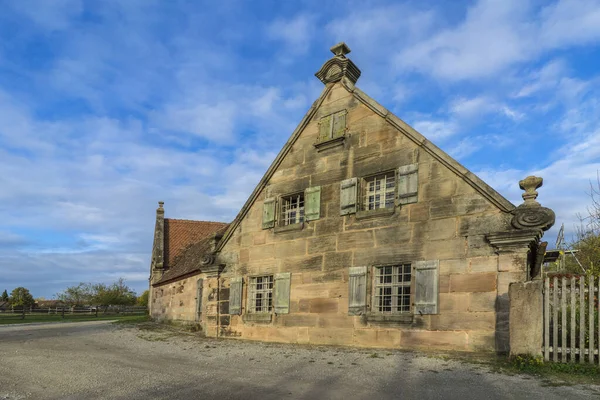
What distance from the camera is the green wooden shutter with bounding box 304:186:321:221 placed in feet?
44.5

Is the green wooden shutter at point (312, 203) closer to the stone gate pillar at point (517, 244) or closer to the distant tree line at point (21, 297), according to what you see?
the stone gate pillar at point (517, 244)

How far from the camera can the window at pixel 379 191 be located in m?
12.3

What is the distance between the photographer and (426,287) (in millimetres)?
10734

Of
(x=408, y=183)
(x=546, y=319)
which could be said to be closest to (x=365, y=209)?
(x=408, y=183)

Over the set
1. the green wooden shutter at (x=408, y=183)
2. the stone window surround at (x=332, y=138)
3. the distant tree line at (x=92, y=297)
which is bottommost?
the distant tree line at (x=92, y=297)

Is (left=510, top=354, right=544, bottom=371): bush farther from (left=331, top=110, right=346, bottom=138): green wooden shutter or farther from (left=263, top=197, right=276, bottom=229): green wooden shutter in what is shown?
(left=263, top=197, right=276, bottom=229): green wooden shutter

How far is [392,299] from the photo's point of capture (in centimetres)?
1142

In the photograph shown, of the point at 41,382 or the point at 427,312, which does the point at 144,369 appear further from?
the point at 427,312


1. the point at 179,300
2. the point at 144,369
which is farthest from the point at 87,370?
the point at 179,300

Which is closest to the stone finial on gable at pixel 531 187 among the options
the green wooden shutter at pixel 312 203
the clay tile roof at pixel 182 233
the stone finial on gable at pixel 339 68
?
the green wooden shutter at pixel 312 203

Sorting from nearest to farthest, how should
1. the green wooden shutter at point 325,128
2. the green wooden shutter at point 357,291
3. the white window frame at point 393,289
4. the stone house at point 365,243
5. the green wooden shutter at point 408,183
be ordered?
1. the stone house at point 365,243
2. the white window frame at point 393,289
3. the green wooden shutter at point 408,183
4. the green wooden shutter at point 357,291
5. the green wooden shutter at point 325,128

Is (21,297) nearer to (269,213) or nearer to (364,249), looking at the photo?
(269,213)

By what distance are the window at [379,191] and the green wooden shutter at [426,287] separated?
78.6 inches

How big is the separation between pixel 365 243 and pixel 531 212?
13.9 ft
